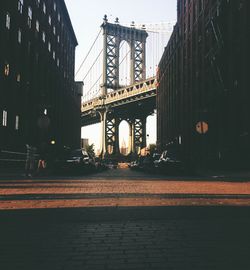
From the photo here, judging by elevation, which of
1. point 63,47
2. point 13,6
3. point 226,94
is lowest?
point 226,94

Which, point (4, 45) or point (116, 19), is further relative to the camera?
point (116, 19)

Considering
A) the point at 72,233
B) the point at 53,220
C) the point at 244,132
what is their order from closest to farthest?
the point at 72,233
the point at 53,220
the point at 244,132

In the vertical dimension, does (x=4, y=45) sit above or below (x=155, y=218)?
above

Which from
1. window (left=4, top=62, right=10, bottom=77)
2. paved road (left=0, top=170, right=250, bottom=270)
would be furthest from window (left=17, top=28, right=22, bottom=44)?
paved road (left=0, top=170, right=250, bottom=270)

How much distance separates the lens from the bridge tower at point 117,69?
99500 mm

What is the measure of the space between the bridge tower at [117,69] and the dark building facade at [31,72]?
3620 cm

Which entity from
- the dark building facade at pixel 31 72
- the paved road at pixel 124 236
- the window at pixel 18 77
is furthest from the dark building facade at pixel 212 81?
the paved road at pixel 124 236

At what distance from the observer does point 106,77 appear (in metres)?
100

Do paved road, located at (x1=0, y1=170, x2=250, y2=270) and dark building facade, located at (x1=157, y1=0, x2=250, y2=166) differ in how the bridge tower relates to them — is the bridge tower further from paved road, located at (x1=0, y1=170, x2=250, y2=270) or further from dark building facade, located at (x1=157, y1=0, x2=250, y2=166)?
paved road, located at (x1=0, y1=170, x2=250, y2=270)

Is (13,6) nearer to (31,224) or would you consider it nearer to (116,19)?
(31,224)

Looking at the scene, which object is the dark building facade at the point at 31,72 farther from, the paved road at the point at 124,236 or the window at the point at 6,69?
the paved road at the point at 124,236

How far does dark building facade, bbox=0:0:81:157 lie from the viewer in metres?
32.0

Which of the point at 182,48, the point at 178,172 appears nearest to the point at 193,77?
the point at 182,48

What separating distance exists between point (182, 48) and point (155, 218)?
49341 mm
